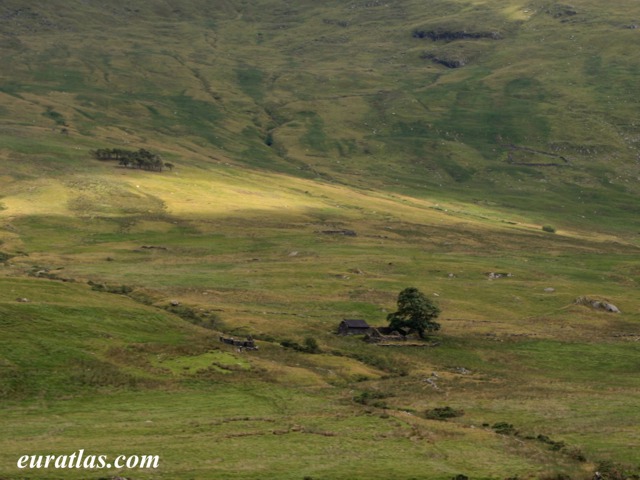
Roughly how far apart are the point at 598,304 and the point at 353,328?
48.4 m

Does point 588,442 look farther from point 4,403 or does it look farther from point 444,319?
point 444,319

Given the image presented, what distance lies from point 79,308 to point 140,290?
26.5m

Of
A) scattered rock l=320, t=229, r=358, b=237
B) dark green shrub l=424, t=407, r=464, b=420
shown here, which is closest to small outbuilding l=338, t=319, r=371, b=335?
dark green shrub l=424, t=407, r=464, b=420

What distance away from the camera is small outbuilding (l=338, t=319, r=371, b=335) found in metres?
99.9

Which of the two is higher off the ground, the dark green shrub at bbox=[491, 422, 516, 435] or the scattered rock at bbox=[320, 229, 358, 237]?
the scattered rock at bbox=[320, 229, 358, 237]

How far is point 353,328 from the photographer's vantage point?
328ft

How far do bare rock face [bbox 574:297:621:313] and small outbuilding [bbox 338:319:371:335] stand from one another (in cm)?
4461

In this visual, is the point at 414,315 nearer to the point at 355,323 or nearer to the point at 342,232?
the point at 355,323

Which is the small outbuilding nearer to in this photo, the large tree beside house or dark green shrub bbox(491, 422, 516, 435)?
the large tree beside house

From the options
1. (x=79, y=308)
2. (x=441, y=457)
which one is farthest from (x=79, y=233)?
(x=441, y=457)

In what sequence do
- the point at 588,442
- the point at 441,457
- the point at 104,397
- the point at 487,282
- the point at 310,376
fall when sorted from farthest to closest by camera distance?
1. the point at 487,282
2. the point at 310,376
3. the point at 104,397
4. the point at 588,442
5. the point at 441,457

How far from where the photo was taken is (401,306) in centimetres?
10281

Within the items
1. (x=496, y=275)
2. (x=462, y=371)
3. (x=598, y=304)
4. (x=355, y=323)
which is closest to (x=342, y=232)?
(x=496, y=275)

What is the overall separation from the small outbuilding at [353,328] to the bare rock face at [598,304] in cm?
4461
